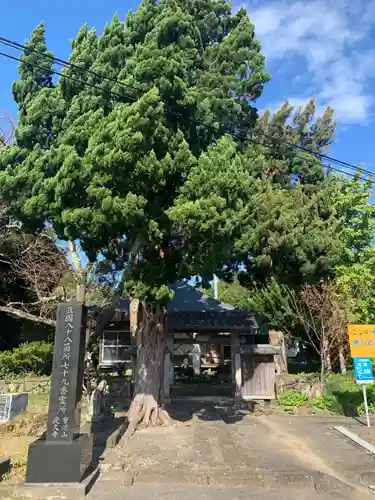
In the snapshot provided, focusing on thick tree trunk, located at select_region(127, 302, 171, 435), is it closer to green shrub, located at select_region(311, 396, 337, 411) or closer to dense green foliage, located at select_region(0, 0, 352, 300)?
dense green foliage, located at select_region(0, 0, 352, 300)

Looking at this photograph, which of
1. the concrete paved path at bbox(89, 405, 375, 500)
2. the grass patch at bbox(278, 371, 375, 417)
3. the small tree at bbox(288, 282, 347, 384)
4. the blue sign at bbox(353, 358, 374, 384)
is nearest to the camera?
the concrete paved path at bbox(89, 405, 375, 500)

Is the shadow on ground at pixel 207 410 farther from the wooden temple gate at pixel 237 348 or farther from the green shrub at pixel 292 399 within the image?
the green shrub at pixel 292 399

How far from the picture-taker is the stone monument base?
5.71 metres

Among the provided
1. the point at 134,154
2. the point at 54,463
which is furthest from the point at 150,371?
the point at 134,154

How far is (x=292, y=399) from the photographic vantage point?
13859 mm

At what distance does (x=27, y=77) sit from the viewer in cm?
1006

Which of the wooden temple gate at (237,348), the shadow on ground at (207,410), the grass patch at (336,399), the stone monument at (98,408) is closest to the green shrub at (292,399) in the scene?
the grass patch at (336,399)

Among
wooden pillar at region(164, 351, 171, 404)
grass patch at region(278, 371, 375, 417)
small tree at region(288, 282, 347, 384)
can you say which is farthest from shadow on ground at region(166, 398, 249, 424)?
small tree at region(288, 282, 347, 384)

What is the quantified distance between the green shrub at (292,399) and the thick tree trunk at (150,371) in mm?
5022

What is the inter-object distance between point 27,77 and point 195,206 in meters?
5.92

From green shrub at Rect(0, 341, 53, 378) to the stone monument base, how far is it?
372 inches

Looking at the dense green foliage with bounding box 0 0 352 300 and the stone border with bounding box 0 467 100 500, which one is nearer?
the stone border with bounding box 0 467 100 500

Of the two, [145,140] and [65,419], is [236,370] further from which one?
[145,140]

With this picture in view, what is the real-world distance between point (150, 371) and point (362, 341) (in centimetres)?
593
